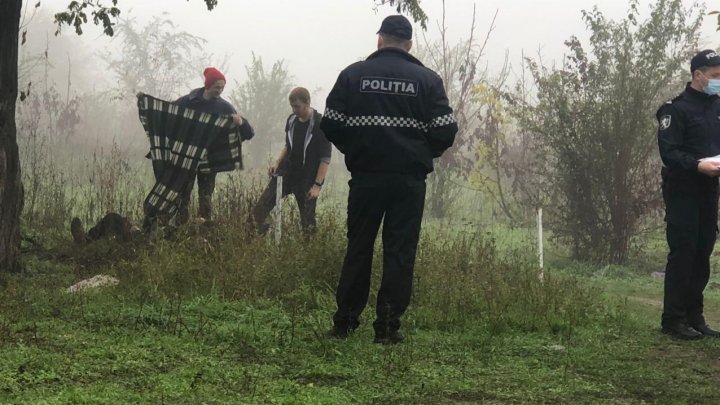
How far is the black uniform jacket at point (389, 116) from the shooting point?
4930 millimetres

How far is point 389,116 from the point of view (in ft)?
16.2

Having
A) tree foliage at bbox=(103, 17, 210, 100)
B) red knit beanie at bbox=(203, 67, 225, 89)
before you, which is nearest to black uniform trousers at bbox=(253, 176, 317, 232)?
red knit beanie at bbox=(203, 67, 225, 89)

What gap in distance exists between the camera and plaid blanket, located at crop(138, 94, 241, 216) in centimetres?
869

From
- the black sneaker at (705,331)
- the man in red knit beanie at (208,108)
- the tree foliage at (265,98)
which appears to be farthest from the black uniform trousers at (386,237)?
the tree foliage at (265,98)

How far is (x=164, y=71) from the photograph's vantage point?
46688 mm

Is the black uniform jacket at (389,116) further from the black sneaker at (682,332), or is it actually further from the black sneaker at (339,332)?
the black sneaker at (682,332)

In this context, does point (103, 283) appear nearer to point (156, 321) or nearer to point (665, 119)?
point (156, 321)

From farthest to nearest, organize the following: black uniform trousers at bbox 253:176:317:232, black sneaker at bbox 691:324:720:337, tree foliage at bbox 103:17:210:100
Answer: tree foliage at bbox 103:17:210:100
black uniform trousers at bbox 253:176:317:232
black sneaker at bbox 691:324:720:337

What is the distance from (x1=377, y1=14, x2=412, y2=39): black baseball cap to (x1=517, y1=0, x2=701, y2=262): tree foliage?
23.7ft

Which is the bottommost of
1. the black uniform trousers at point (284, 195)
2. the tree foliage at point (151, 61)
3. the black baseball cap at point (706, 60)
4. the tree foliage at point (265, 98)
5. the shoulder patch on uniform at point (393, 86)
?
the black uniform trousers at point (284, 195)

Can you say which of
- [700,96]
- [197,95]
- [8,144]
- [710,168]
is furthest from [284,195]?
[710,168]

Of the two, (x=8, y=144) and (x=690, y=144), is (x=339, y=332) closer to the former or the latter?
(x=690, y=144)

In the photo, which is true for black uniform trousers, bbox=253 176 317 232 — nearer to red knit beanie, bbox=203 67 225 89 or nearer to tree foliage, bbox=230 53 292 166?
red knit beanie, bbox=203 67 225 89

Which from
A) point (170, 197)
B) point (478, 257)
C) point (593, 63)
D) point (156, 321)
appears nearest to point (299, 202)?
point (170, 197)
